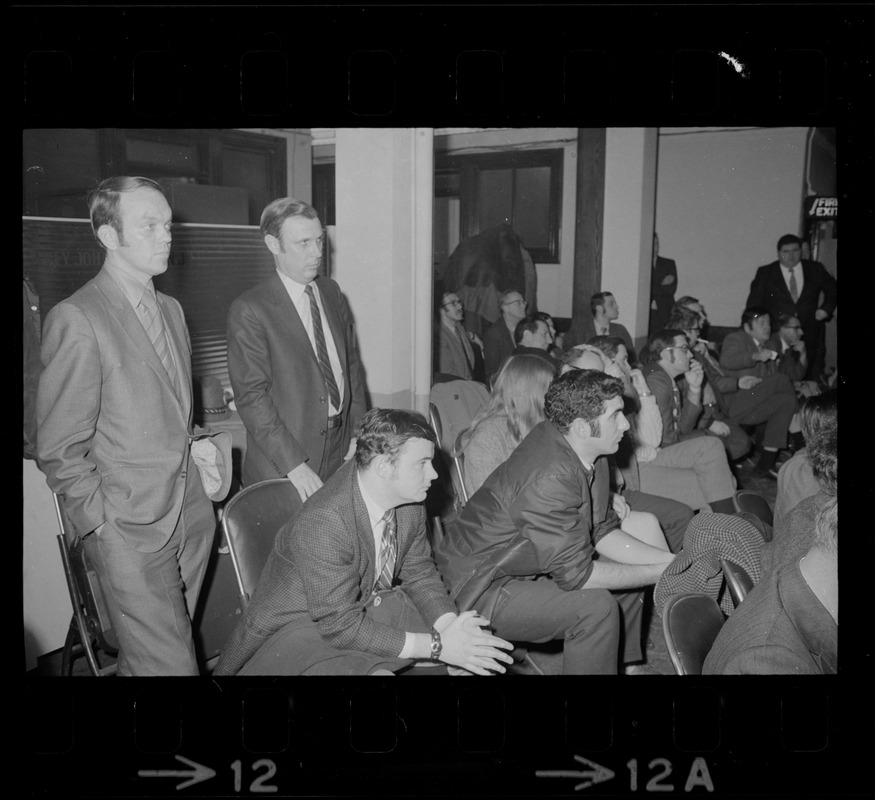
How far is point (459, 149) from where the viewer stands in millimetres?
5125

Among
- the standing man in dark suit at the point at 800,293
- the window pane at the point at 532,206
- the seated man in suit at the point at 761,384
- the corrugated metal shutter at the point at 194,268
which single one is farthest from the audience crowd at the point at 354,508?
the window pane at the point at 532,206

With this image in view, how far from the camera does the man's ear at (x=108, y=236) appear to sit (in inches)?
83.0

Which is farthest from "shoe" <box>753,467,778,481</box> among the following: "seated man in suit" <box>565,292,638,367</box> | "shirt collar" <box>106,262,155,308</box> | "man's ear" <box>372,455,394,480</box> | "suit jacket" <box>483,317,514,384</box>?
"shirt collar" <box>106,262,155,308</box>

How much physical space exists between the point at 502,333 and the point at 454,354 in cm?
55

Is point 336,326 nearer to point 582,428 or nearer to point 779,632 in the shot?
point 582,428

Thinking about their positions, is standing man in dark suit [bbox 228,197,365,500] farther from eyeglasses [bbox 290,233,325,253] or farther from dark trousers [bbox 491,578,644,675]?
dark trousers [bbox 491,578,644,675]

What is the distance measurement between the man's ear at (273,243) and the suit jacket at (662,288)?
3.75 m

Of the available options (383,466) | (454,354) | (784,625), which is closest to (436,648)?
(383,466)

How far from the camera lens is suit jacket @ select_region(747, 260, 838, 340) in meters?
4.59

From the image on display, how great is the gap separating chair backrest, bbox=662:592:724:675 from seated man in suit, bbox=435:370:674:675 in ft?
1.52
